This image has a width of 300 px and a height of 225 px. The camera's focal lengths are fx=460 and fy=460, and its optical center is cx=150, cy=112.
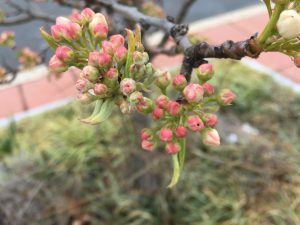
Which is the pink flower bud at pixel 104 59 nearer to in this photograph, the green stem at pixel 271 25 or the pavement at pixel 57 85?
the green stem at pixel 271 25

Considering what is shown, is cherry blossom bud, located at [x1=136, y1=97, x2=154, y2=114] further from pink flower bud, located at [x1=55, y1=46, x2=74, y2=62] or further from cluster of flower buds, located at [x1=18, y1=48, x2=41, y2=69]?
cluster of flower buds, located at [x1=18, y1=48, x2=41, y2=69]

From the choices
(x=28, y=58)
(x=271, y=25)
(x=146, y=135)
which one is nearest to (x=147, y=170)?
(x=28, y=58)

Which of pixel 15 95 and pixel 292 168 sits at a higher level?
pixel 292 168

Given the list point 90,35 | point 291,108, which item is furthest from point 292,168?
point 90,35

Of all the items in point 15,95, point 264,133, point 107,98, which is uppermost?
point 107,98

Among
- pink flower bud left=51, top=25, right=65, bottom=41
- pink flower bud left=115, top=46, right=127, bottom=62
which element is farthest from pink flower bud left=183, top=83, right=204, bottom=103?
pink flower bud left=51, top=25, right=65, bottom=41

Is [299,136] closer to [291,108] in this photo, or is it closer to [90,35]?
[291,108]

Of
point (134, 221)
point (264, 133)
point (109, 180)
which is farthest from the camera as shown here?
point (264, 133)
